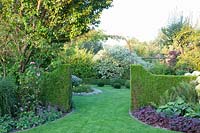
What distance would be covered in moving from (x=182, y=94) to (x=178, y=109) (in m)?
1.02

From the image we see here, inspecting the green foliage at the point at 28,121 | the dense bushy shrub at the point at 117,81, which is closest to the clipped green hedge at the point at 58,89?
the green foliage at the point at 28,121

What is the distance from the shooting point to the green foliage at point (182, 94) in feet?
28.7

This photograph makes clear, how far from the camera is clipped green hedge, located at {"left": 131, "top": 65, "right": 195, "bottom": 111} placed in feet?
30.4

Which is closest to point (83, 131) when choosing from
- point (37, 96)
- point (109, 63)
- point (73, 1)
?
point (37, 96)

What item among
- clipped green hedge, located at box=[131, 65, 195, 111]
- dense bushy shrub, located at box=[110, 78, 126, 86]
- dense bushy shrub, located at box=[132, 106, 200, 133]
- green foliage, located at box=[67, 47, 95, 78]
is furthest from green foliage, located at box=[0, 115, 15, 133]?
green foliage, located at box=[67, 47, 95, 78]

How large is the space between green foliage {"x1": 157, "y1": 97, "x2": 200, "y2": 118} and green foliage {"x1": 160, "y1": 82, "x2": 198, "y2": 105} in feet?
1.55

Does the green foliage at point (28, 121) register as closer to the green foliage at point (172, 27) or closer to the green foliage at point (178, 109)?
the green foliage at point (178, 109)

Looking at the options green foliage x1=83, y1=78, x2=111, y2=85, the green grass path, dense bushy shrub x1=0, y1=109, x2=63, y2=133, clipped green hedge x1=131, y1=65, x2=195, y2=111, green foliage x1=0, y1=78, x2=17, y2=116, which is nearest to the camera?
the green grass path

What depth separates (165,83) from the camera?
9273 millimetres

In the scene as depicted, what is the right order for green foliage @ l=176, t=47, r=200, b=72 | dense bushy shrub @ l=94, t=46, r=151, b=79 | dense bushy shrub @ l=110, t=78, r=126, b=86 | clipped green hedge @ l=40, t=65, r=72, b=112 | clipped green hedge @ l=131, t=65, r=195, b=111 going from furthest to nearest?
1. dense bushy shrub @ l=94, t=46, r=151, b=79
2. dense bushy shrub @ l=110, t=78, r=126, b=86
3. green foliage @ l=176, t=47, r=200, b=72
4. clipped green hedge @ l=40, t=65, r=72, b=112
5. clipped green hedge @ l=131, t=65, r=195, b=111

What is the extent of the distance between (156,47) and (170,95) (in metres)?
19.9

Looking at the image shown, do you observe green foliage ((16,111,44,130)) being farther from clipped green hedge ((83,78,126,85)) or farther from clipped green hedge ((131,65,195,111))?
clipped green hedge ((83,78,126,85))

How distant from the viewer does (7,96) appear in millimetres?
8297

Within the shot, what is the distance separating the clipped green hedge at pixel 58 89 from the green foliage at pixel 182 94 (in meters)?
3.04
